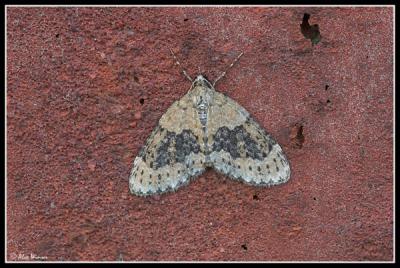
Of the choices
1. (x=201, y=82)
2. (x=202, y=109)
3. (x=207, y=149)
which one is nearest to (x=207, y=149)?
(x=207, y=149)

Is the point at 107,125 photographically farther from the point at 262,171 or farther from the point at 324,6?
the point at 324,6

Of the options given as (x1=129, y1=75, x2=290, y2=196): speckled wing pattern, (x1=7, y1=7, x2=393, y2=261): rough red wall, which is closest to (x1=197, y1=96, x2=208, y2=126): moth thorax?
(x1=129, y1=75, x2=290, y2=196): speckled wing pattern

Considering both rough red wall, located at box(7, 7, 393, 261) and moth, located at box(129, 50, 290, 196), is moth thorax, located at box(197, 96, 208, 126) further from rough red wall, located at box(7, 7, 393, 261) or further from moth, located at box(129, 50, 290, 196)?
rough red wall, located at box(7, 7, 393, 261)

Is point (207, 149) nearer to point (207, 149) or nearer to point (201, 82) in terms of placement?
point (207, 149)

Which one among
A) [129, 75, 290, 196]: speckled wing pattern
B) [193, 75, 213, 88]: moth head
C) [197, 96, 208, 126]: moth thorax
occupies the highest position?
[193, 75, 213, 88]: moth head

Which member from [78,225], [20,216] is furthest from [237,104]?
[20,216]

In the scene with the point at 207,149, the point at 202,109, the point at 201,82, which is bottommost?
the point at 207,149
